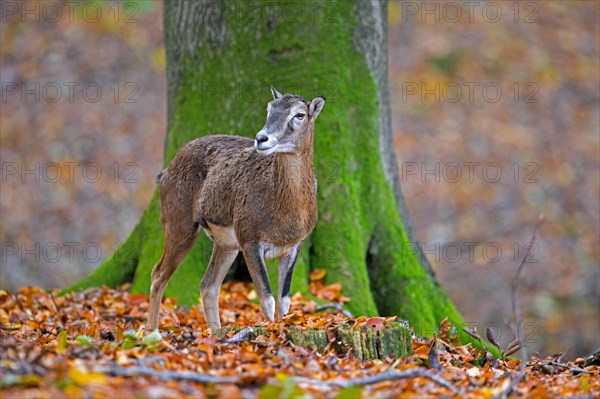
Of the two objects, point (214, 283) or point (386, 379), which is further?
point (214, 283)

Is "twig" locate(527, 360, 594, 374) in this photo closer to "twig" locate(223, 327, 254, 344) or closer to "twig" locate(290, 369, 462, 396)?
"twig" locate(290, 369, 462, 396)

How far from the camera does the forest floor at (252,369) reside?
439cm

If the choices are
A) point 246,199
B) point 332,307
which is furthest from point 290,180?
point 332,307

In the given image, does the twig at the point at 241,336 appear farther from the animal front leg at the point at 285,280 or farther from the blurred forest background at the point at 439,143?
the blurred forest background at the point at 439,143

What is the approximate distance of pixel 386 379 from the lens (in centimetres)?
492

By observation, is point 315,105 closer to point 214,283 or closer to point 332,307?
point 214,283

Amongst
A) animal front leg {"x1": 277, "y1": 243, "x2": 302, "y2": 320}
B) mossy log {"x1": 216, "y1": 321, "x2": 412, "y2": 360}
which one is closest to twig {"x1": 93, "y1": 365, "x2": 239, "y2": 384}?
mossy log {"x1": 216, "y1": 321, "x2": 412, "y2": 360}

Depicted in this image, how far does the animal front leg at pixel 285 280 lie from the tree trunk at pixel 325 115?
3.57 ft

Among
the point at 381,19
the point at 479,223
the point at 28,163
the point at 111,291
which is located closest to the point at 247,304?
the point at 111,291

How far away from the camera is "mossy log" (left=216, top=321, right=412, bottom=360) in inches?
233

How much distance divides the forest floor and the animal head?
1374 mm

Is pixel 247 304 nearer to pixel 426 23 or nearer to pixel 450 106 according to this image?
pixel 450 106

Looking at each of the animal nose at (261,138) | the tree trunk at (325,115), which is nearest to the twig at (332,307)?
the tree trunk at (325,115)

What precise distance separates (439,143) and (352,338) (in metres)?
10.4
